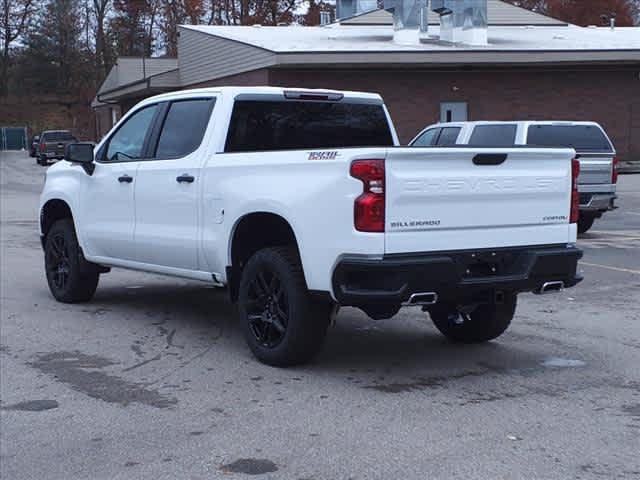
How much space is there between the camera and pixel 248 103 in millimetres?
8117

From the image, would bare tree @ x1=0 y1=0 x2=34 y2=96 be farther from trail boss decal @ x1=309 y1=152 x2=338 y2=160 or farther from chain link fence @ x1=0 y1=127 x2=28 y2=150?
trail boss decal @ x1=309 y1=152 x2=338 y2=160

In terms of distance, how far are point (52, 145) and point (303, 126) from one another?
4300 cm

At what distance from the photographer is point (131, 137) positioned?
908 centimetres

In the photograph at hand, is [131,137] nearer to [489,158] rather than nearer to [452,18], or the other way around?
[489,158]

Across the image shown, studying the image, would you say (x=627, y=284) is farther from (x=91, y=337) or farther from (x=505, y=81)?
(x=505, y=81)

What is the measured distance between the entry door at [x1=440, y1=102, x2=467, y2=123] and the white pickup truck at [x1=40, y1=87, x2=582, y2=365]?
27.6 metres

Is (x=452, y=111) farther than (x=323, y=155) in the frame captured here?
Yes

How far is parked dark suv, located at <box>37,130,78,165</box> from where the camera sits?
161ft

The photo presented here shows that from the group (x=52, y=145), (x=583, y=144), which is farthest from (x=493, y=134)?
(x=52, y=145)

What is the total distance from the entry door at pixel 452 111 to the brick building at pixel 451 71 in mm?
37

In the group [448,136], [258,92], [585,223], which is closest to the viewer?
[258,92]

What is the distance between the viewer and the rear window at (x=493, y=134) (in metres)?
16.9

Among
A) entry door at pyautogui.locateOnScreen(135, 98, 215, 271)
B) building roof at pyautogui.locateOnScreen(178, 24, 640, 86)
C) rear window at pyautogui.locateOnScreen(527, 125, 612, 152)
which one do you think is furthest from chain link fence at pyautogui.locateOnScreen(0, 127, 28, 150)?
entry door at pyautogui.locateOnScreen(135, 98, 215, 271)

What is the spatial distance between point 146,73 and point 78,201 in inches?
1923
